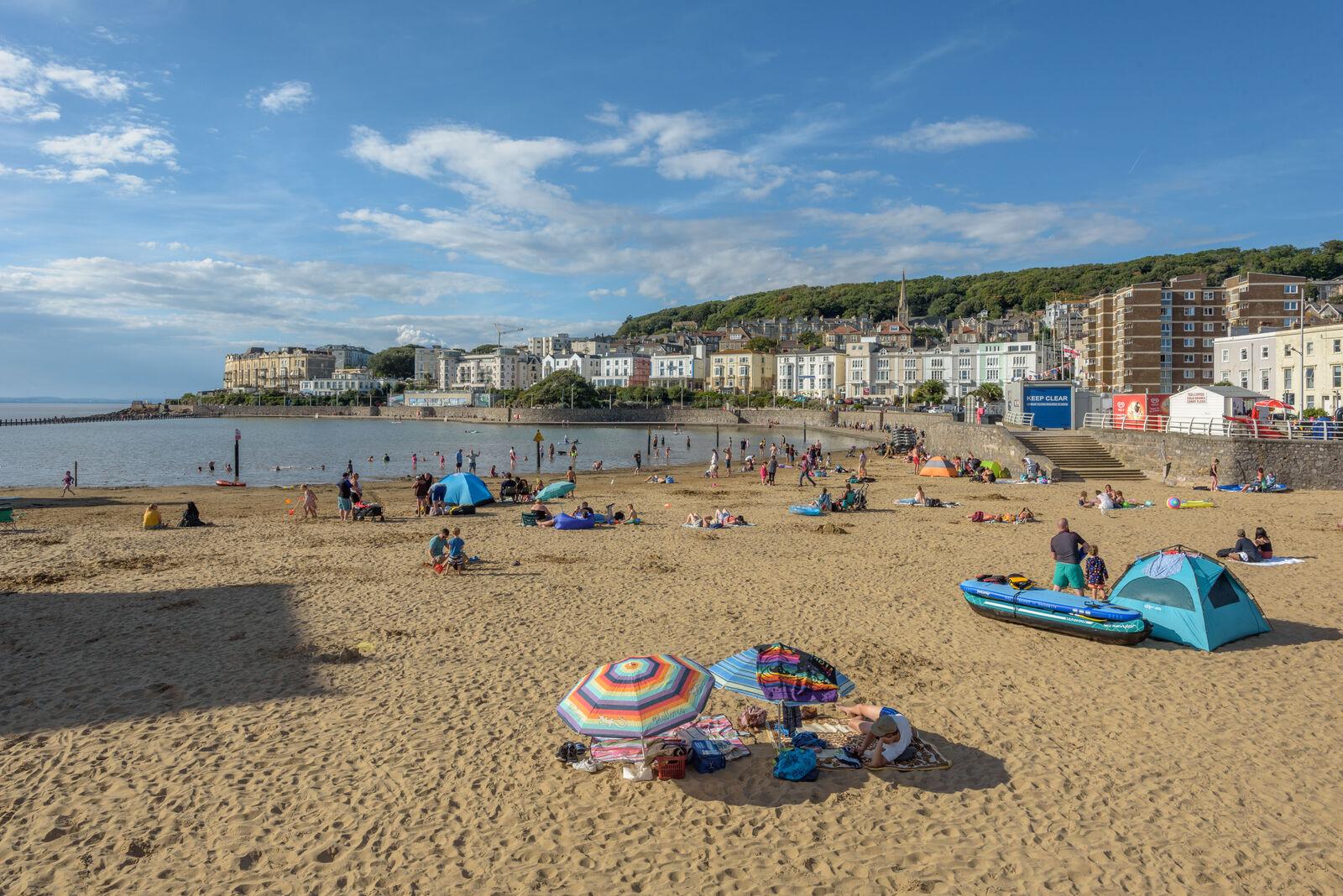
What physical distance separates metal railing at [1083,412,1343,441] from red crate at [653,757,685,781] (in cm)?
2615

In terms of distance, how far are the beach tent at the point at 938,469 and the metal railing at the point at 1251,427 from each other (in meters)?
6.72

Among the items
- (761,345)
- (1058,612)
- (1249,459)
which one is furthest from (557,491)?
(761,345)

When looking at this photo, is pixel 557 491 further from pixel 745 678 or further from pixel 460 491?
pixel 745 678

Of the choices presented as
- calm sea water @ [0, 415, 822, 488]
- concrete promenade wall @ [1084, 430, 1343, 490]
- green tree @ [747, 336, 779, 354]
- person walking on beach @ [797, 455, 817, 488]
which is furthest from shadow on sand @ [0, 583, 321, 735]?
green tree @ [747, 336, 779, 354]

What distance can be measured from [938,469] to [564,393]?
94.3 meters

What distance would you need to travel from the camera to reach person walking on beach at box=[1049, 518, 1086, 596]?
456 inches

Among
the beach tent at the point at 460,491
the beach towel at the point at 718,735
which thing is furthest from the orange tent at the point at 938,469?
the beach towel at the point at 718,735

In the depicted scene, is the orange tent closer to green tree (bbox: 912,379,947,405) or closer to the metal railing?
the metal railing

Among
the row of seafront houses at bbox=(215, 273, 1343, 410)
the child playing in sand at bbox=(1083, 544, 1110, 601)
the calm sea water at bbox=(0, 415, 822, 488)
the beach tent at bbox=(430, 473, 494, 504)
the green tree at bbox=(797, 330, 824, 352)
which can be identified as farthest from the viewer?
the green tree at bbox=(797, 330, 824, 352)

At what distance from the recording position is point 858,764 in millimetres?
6461

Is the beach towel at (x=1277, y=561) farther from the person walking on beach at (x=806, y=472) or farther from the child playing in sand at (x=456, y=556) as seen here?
the person walking on beach at (x=806, y=472)

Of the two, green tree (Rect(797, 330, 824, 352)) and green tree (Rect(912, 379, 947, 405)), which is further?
green tree (Rect(797, 330, 824, 352))

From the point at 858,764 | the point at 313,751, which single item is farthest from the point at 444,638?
the point at 858,764

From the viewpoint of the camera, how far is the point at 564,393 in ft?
392
